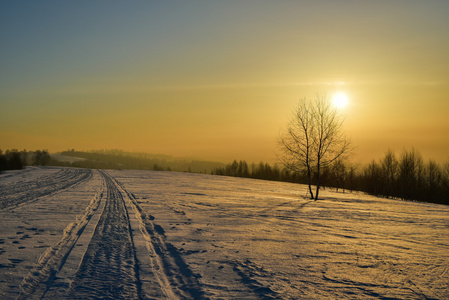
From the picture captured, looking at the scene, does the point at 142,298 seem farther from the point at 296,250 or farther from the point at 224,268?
the point at 296,250

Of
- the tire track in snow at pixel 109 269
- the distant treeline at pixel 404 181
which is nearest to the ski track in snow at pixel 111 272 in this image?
the tire track in snow at pixel 109 269

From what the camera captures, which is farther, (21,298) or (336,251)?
(336,251)

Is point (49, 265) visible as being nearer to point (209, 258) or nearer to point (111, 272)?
point (111, 272)

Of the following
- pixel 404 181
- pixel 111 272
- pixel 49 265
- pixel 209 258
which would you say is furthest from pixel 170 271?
pixel 404 181

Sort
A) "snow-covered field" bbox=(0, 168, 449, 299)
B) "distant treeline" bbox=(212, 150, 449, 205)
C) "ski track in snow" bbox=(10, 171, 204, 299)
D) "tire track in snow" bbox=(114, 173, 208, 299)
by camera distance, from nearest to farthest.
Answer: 1. "ski track in snow" bbox=(10, 171, 204, 299)
2. "tire track in snow" bbox=(114, 173, 208, 299)
3. "snow-covered field" bbox=(0, 168, 449, 299)
4. "distant treeline" bbox=(212, 150, 449, 205)

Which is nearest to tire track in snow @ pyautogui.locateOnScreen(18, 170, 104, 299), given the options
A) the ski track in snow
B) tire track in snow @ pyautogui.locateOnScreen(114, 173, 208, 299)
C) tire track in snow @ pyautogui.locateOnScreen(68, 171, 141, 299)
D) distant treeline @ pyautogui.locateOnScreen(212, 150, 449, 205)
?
the ski track in snow

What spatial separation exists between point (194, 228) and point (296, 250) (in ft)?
12.6

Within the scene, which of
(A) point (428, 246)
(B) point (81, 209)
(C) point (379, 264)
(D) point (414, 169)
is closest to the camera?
(C) point (379, 264)

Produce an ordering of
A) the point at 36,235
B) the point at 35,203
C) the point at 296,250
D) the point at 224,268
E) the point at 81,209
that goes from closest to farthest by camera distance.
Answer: the point at 224,268 → the point at 296,250 → the point at 36,235 → the point at 81,209 → the point at 35,203

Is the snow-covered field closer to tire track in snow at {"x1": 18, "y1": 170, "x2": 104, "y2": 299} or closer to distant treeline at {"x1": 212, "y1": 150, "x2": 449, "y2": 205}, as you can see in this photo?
tire track in snow at {"x1": 18, "y1": 170, "x2": 104, "y2": 299}

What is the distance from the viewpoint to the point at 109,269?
228 inches

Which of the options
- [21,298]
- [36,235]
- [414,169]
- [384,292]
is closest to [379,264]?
[384,292]

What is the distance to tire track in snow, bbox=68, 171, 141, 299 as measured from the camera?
4.75 m

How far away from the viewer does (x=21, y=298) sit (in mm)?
4520
